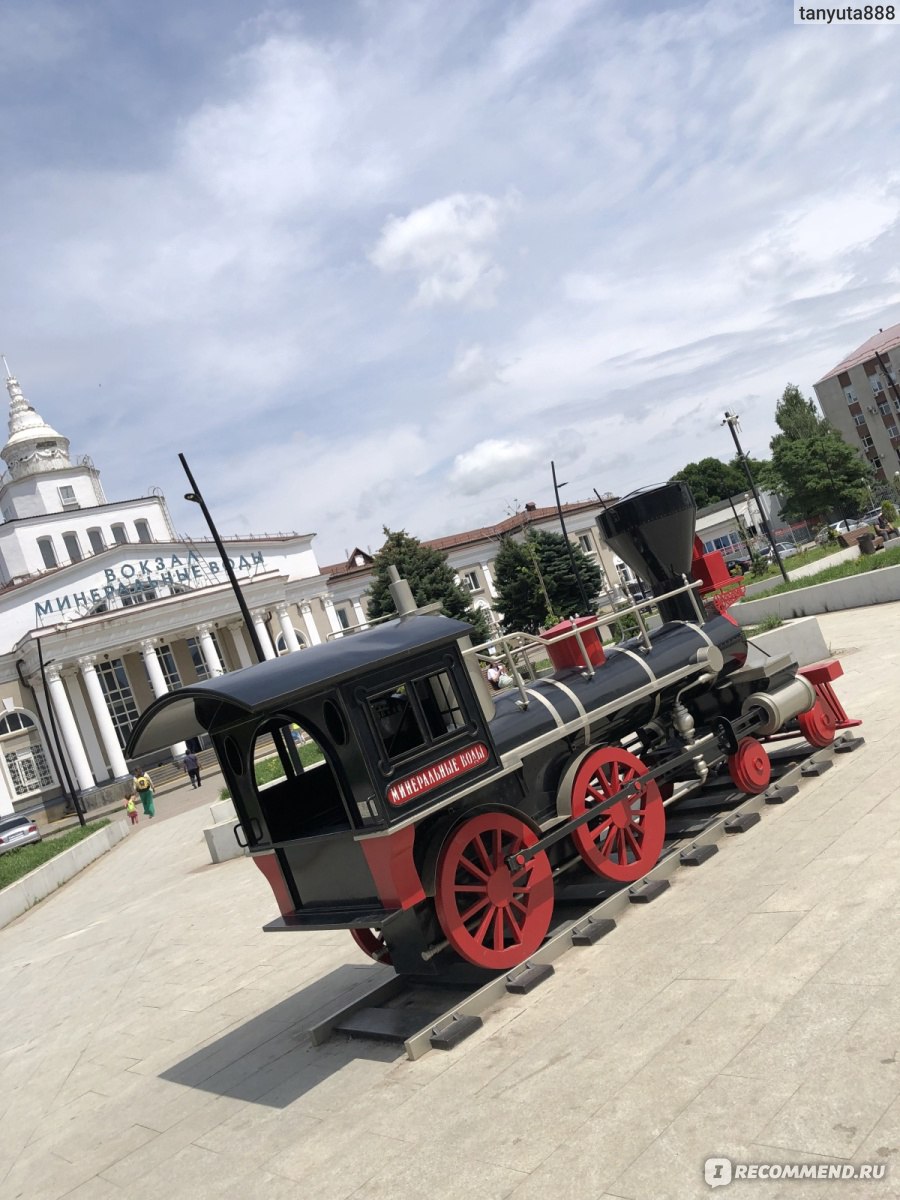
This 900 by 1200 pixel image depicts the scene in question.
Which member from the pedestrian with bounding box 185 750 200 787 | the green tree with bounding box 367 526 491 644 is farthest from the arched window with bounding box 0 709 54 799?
the green tree with bounding box 367 526 491 644

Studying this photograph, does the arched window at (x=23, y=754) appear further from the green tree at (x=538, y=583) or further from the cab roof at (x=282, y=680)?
the cab roof at (x=282, y=680)

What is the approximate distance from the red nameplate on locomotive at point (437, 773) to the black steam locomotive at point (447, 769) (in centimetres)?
1

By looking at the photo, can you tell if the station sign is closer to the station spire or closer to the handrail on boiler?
the station spire

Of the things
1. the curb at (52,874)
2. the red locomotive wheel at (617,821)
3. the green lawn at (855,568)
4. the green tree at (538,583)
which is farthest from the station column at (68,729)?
the red locomotive wheel at (617,821)

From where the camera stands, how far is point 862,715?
11.4 meters

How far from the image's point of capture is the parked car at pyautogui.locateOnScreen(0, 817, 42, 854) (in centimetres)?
3311

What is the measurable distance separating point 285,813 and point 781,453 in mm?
68767

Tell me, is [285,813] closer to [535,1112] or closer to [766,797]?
[535,1112]

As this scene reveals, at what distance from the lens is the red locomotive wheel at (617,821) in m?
7.77

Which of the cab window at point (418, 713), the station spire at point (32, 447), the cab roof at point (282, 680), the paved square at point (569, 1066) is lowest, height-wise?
the paved square at point (569, 1066)

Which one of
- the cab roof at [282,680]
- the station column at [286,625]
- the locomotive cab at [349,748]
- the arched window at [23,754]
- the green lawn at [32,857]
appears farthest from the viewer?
the station column at [286,625]

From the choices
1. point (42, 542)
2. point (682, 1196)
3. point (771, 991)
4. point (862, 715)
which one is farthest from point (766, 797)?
point (42, 542)

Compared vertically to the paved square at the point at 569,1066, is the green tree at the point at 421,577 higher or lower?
higher

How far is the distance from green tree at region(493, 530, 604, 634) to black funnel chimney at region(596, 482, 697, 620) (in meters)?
41.3
